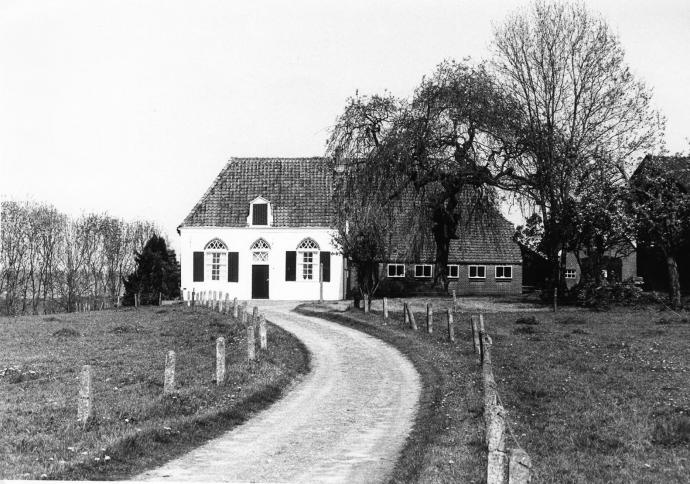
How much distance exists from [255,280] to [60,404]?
3409 centimetres

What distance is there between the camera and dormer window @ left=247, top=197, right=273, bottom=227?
49.2m

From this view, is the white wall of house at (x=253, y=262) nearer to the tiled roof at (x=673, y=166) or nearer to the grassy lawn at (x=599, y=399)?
the tiled roof at (x=673, y=166)

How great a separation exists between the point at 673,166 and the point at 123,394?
3250cm

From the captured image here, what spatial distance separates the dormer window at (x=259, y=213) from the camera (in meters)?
49.2

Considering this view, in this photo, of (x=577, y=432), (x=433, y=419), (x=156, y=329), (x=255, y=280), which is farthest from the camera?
(x=255, y=280)

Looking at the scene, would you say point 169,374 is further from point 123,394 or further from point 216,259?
point 216,259

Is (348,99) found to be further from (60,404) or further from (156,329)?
(60,404)

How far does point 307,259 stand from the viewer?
4919 cm

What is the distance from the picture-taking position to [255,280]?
49000mm

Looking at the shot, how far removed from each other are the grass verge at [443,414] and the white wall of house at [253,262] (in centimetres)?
2037

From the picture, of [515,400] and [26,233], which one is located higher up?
[26,233]

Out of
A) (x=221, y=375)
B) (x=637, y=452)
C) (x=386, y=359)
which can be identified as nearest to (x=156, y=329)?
(x=386, y=359)

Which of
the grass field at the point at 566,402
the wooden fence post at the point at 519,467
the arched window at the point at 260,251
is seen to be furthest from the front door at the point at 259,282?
the wooden fence post at the point at 519,467

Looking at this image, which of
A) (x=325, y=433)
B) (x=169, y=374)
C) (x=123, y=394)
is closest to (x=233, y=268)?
(x=123, y=394)
